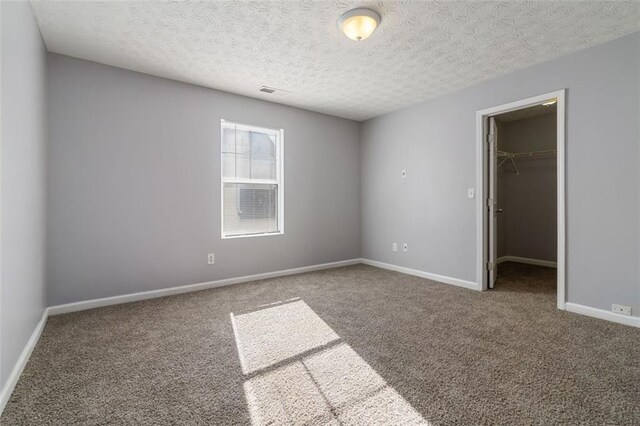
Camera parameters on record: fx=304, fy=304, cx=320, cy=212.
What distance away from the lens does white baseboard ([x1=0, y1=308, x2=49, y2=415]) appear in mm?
1594

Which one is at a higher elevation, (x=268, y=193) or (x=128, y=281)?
(x=268, y=193)

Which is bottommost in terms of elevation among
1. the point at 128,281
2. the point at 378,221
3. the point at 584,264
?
the point at 128,281

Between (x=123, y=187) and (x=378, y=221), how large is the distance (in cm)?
358

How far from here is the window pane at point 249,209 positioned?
405 cm

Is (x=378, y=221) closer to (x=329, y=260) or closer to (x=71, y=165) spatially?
(x=329, y=260)

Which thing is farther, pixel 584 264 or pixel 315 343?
pixel 584 264

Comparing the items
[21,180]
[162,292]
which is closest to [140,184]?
[162,292]

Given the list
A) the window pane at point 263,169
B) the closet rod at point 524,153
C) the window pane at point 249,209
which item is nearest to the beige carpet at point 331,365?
the window pane at point 249,209

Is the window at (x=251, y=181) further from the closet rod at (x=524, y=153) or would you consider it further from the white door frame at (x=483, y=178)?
the closet rod at (x=524, y=153)

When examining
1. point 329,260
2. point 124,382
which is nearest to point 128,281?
point 124,382

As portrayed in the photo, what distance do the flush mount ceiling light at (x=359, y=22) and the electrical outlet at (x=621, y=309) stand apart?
3182mm

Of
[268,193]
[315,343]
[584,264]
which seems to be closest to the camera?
[315,343]

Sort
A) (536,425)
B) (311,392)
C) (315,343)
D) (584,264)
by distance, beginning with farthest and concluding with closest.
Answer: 1. (584,264)
2. (315,343)
3. (311,392)
4. (536,425)

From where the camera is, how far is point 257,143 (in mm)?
4305
